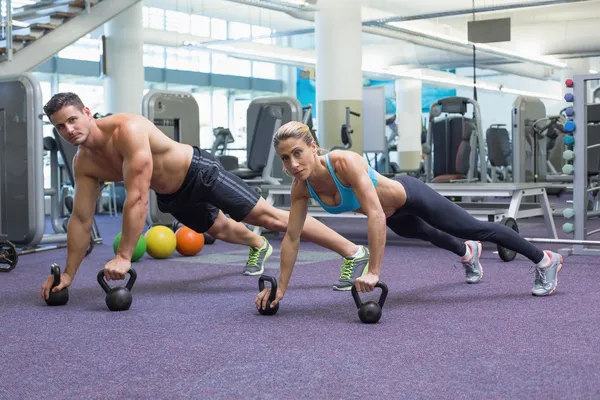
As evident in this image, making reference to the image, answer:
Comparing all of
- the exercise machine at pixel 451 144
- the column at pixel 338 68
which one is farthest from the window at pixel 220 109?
the exercise machine at pixel 451 144

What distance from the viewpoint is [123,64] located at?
453 inches

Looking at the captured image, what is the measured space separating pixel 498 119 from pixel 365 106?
Answer: 14560 millimetres

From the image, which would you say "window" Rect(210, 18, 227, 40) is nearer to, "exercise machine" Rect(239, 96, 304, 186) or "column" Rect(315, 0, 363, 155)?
"column" Rect(315, 0, 363, 155)

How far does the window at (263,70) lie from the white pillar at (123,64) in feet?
23.7

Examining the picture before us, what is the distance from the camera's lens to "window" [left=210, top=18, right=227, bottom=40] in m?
17.4

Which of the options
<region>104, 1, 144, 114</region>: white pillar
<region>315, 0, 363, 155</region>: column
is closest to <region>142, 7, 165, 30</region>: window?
<region>104, 1, 144, 114</region>: white pillar

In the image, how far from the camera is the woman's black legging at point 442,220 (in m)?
3.29

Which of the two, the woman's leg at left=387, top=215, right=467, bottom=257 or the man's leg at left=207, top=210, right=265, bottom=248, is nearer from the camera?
the woman's leg at left=387, top=215, right=467, bottom=257

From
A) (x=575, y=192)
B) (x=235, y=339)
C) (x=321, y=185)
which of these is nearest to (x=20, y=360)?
(x=235, y=339)

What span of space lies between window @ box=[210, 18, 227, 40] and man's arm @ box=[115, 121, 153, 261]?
47.0 feet

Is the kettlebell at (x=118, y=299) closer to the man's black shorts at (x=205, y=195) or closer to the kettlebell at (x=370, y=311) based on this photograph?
the man's black shorts at (x=205, y=195)

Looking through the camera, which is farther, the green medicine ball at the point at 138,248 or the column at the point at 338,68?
the column at the point at 338,68

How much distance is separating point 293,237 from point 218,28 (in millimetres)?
15130

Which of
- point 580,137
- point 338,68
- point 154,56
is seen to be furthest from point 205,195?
point 154,56
